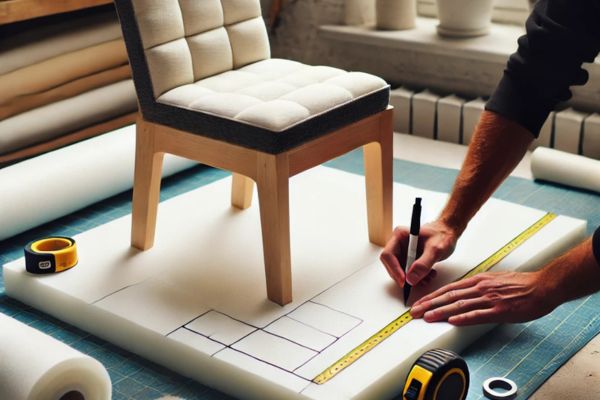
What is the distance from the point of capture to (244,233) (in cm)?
258

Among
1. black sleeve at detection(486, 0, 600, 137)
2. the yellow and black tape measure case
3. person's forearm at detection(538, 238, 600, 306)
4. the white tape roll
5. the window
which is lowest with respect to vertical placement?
the white tape roll

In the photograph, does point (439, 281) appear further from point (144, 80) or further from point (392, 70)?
point (392, 70)

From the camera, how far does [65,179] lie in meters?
2.79

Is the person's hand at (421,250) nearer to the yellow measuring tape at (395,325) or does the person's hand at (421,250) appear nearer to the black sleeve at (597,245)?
the yellow measuring tape at (395,325)

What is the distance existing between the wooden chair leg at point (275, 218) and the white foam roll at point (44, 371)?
0.50m

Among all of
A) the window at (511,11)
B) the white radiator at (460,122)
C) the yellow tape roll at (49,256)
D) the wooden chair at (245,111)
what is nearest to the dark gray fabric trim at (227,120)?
the wooden chair at (245,111)

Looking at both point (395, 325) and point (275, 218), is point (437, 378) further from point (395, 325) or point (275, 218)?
point (275, 218)

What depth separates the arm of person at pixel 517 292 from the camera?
1834 mm

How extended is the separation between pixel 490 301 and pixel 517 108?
1.55 ft

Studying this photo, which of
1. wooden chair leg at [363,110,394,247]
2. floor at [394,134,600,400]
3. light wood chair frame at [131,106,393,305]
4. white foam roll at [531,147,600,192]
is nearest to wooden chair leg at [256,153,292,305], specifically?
light wood chair frame at [131,106,393,305]

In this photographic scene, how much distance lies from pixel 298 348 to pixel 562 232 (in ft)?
3.09

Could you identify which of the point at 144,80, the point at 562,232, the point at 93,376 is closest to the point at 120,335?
the point at 93,376

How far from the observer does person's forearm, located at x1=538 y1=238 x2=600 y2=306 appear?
1821 millimetres

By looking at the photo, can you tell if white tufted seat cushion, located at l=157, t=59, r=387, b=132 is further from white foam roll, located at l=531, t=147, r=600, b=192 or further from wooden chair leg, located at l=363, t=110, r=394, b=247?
white foam roll, located at l=531, t=147, r=600, b=192
